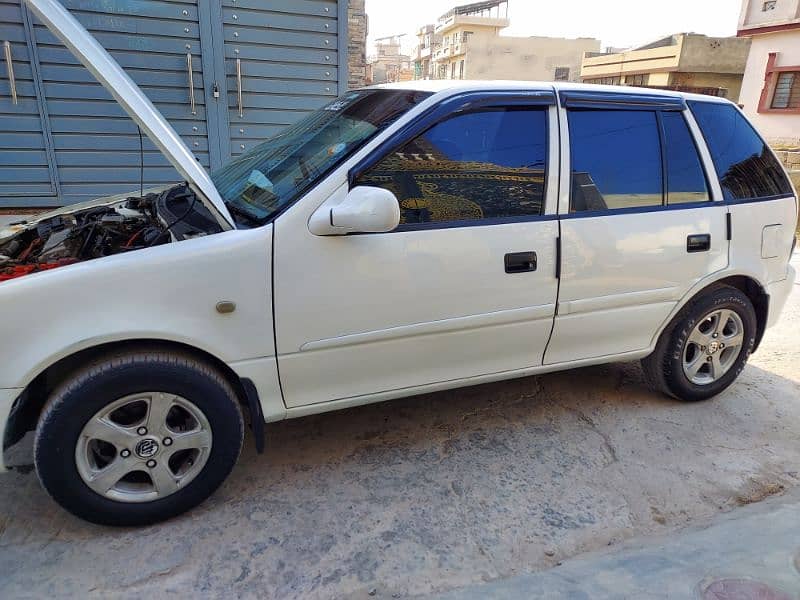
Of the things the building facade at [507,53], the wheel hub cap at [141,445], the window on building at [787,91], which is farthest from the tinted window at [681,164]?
the building facade at [507,53]

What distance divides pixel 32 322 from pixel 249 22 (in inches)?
213

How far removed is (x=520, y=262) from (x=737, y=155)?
5.33ft

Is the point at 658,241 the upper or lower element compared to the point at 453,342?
upper

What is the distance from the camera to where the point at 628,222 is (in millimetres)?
2828

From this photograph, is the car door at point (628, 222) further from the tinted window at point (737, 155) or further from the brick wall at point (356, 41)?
the brick wall at point (356, 41)

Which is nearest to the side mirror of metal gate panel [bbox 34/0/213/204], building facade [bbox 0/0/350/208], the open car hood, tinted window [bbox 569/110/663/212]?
the open car hood

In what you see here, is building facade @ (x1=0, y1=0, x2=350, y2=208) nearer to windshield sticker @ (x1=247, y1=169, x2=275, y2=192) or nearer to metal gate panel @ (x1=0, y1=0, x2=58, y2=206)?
metal gate panel @ (x1=0, y1=0, x2=58, y2=206)

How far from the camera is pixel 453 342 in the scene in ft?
8.60

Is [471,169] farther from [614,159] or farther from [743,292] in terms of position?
[743,292]

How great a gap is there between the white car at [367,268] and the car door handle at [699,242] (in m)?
0.01

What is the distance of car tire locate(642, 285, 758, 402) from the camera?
322 cm

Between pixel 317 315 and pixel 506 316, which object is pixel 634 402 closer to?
pixel 506 316

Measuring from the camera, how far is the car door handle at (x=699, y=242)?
2.99 m

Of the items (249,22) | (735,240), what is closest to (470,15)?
(249,22)
